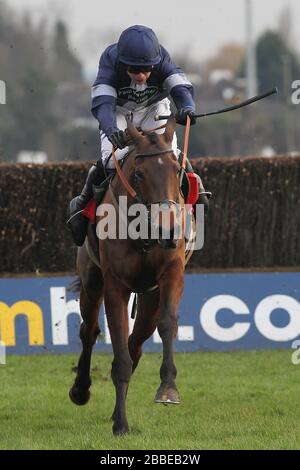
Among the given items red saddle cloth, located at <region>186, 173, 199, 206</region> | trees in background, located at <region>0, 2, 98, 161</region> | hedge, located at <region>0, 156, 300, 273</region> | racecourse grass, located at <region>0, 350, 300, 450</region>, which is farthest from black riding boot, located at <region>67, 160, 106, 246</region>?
trees in background, located at <region>0, 2, 98, 161</region>

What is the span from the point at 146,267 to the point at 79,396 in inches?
63.8

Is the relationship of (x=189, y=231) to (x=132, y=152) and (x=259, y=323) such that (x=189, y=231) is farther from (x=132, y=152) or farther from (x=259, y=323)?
(x=259, y=323)

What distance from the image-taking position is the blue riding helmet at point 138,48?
699cm

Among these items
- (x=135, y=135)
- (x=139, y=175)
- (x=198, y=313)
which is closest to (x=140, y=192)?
(x=139, y=175)

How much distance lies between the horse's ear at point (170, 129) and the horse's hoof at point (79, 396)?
235 centimetres

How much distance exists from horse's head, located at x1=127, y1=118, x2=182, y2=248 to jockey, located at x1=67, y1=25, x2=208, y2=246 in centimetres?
35

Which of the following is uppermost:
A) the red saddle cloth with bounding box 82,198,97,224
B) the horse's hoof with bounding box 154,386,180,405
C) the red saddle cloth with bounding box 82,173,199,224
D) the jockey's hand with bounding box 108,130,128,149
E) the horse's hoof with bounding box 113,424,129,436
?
the jockey's hand with bounding box 108,130,128,149

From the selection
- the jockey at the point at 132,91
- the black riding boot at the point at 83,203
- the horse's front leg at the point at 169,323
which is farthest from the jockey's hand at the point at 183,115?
the horse's front leg at the point at 169,323

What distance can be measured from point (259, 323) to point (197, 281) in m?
0.80

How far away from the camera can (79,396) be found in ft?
26.3

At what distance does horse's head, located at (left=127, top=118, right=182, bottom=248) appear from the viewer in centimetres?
625

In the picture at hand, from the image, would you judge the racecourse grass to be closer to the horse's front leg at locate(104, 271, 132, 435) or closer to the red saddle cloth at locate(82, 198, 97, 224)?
the horse's front leg at locate(104, 271, 132, 435)

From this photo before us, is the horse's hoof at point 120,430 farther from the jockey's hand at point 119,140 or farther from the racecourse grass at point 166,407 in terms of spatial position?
the jockey's hand at point 119,140

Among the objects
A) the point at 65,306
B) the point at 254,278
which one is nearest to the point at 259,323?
the point at 254,278
